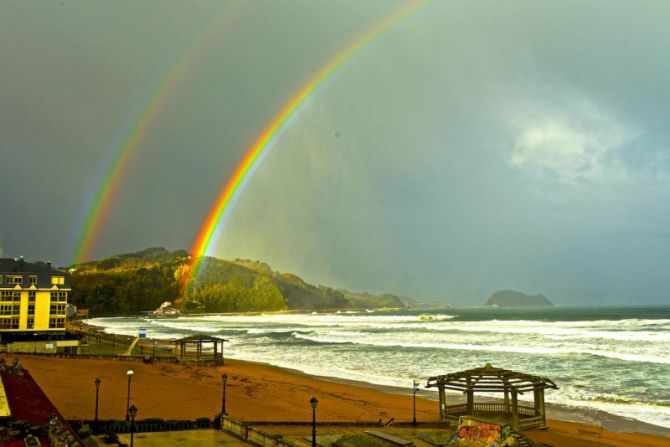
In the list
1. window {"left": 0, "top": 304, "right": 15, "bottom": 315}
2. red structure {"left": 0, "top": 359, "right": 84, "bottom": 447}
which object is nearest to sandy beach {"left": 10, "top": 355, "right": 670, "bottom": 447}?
red structure {"left": 0, "top": 359, "right": 84, "bottom": 447}

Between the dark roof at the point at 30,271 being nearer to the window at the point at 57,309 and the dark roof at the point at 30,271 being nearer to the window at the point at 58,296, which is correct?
the window at the point at 58,296

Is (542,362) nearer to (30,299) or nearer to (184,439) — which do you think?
(184,439)

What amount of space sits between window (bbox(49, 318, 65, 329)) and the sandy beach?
22980 mm

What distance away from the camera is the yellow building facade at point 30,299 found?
59.8 metres

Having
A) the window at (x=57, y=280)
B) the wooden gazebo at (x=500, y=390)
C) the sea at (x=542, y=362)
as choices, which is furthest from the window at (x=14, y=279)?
the wooden gazebo at (x=500, y=390)

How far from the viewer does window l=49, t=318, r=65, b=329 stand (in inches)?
2473

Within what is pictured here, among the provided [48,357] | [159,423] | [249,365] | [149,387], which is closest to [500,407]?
[159,423]

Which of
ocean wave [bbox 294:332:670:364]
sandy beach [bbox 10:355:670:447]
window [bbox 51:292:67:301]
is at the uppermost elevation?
window [bbox 51:292:67:301]

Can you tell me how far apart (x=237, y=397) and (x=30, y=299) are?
4365 centimetres

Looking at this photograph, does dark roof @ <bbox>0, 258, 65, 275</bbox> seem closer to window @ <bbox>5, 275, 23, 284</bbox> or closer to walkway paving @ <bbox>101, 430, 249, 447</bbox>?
window @ <bbox>5, 275, 23, 284</bbox>

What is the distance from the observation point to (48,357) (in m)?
42.2

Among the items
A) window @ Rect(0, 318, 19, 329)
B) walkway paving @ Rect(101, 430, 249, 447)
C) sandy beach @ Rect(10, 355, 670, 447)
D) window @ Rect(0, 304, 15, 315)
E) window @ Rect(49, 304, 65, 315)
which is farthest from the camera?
window @ Rect(49, 304, 65, 315)

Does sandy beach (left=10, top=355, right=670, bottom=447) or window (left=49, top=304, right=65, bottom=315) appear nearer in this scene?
sandy beach (left=10, top=355, right=670, bottom=447)

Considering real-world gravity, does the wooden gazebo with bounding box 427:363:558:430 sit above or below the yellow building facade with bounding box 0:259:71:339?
below
